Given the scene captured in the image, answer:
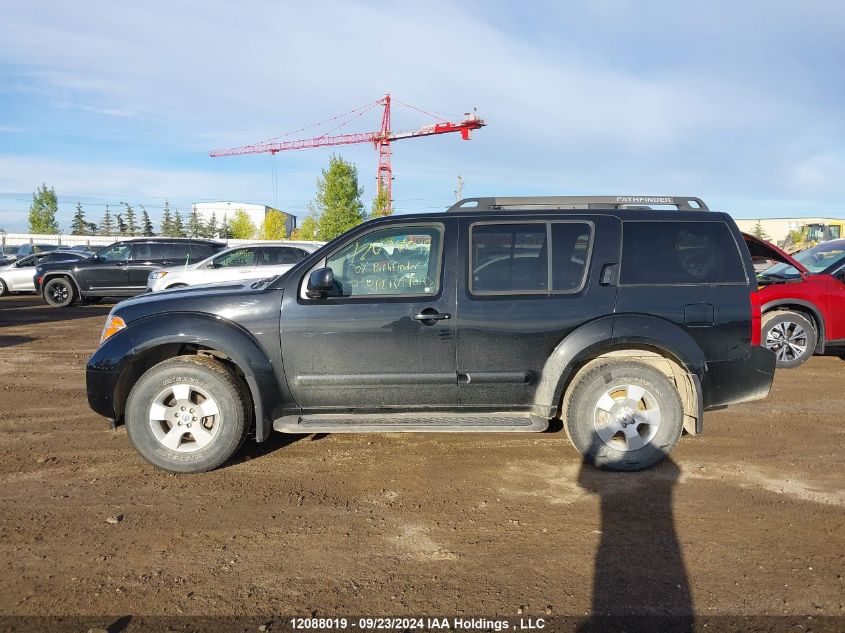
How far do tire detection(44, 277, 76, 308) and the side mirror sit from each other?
1432 centimetres

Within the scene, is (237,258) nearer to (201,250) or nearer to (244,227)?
(201,250)

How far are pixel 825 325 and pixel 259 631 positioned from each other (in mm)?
8131

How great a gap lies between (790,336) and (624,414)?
5082mm

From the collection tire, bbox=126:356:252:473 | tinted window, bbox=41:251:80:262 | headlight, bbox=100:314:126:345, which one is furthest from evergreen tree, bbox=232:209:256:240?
tire, bbox=126:356:252:473

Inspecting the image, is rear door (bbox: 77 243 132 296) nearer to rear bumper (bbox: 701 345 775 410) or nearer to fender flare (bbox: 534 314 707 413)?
fender flare (bbox: 534 314 707 413)

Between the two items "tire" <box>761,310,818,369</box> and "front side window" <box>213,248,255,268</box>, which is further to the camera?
"front side window" <box>213,248,255,268</box>

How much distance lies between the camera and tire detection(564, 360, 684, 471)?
443cm

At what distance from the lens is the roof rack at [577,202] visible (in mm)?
4816

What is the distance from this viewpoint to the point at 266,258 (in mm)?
13344

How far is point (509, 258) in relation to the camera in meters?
4.57

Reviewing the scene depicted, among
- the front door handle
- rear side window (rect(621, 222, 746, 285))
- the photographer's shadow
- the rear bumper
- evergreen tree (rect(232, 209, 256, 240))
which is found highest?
evergreen tree (rect(232, 209, 256, 240))

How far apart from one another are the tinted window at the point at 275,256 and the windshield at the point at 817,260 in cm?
920

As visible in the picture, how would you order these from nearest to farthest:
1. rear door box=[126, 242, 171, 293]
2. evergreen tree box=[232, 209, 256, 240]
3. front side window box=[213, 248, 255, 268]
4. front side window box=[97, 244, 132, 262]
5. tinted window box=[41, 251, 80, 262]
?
front side window box=[213, 248, 255, 268]
rear door box=[126, 242, 171, 293]
front side window box=[97, 244, 132, 262]
tinted window box=[41, 251, 80, 262]
evergreen tree box=[232, 209, 256, 240]

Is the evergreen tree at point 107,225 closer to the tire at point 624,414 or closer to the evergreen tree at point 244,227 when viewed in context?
the evergreen tree at point 244,227
